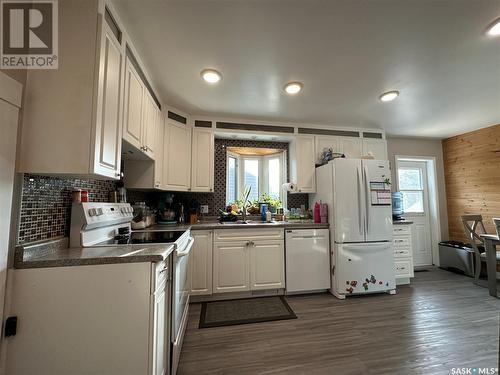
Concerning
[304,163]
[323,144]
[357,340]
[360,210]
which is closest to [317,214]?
[360,210]

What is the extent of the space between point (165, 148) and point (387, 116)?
3.18 meters

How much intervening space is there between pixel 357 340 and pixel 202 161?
2.62 metres

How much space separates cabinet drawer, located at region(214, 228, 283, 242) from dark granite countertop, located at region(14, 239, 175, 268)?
130cm

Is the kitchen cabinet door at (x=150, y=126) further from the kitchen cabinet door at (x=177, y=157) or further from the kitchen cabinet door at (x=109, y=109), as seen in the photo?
the kitchen cabinet door at (x=109, y=109)

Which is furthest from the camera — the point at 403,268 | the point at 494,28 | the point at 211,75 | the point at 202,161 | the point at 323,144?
the point at 323,144

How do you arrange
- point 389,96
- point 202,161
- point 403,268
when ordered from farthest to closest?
point 403,268, point 202,161, point 389,96

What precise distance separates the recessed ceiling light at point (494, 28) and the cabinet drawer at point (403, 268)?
275 cm

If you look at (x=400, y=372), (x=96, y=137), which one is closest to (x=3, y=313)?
(x=96, y=137)

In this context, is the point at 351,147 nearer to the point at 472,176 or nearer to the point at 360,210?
the point at 360,210

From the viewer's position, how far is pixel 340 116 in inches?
119

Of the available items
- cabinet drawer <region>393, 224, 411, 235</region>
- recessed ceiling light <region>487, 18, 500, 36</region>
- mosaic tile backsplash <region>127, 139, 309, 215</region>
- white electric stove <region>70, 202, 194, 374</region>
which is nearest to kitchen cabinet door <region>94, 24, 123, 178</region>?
white electric stove <region>70, 202, 194, 374</region>

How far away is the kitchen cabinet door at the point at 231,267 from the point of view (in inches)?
98.7

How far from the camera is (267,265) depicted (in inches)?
104

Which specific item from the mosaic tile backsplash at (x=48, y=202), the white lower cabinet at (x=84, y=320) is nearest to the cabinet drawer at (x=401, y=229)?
the white lower cabinet at (x=84, y=320)
